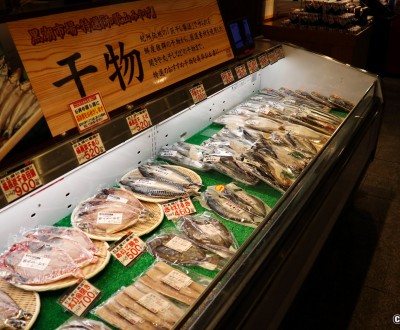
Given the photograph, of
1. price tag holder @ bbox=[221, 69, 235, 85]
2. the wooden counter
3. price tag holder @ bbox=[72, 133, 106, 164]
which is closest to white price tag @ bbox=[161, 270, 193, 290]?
price tag holder @ bbox=[72, 133, 106, 164]

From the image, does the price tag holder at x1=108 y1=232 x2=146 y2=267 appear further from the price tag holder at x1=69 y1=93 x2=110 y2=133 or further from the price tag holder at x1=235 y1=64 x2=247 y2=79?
the price tag holder at x1=235 y1=64 x2=247 y2=79

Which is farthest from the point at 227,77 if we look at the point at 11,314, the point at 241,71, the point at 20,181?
the point at 11,314

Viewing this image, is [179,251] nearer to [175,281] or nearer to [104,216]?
[175,281]

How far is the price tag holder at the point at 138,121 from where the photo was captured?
166 centimetres

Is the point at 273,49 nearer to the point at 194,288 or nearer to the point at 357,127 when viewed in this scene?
the point at 357,127

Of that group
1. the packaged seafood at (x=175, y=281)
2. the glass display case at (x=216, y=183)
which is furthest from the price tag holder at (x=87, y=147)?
the packaged seafood at (x=175, y=281)

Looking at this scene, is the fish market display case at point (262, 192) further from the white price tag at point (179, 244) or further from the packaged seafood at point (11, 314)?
the white price tag at point (179, 244)

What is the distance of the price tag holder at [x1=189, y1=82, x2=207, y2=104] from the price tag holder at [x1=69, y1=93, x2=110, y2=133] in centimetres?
56

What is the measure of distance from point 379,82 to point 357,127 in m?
0.86

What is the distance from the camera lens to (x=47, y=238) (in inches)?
71.0

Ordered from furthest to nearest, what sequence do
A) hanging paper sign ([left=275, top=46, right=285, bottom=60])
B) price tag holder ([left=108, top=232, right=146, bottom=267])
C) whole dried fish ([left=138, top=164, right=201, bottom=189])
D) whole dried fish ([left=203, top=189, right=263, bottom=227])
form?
1. hanging paper sign ([left=275, top=46, right=285, bottom=60])
2. whole dried fish ([left=138, top=164, right=201, bottom=189])
3. whole dried fish ([left=203, top=189, right=263, bottom=227])
4. price tag holder ([left=108, top=232, right=146, bottom=267])

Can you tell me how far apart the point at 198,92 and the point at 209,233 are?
80 centimetres

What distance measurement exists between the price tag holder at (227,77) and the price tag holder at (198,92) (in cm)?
23

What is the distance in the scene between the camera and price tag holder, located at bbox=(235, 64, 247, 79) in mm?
2395
